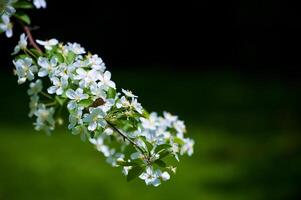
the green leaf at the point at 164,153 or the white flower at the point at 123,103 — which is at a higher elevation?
the white flower at the point at 123,103

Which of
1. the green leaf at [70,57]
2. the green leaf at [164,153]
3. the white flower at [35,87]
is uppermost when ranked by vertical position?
the white flower at [35,87]

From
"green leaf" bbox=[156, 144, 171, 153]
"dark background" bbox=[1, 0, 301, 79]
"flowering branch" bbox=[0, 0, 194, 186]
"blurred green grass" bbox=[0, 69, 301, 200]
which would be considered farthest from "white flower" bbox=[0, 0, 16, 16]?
"dark background" bbox=[1, 0, 301, 79]

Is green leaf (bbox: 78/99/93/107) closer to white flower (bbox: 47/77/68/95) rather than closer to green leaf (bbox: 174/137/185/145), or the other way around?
white flower (bbox: 47/77/68/95)

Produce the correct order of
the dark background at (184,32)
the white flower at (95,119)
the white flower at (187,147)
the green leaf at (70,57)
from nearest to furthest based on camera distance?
the white flower at (95,119) → the green leaf at (70,57) → the white flower at (187,147) → the dark background at (184,32)

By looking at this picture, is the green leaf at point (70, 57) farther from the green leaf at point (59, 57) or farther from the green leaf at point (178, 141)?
the green leaf at point (178, 141)

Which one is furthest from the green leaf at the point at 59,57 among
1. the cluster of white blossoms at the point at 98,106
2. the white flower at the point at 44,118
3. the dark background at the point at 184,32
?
the dark background at the point at 184,32

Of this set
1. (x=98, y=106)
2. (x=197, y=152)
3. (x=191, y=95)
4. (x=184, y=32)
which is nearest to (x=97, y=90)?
(x=98, y=106)

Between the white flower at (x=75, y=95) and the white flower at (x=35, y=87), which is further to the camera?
the white flower at (x=35, y=87)

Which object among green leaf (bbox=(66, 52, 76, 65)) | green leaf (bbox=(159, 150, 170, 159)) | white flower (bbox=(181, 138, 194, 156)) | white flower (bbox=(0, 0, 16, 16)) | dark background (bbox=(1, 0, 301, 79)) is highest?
dark background (bbox=(1, 0, 301, 79))
